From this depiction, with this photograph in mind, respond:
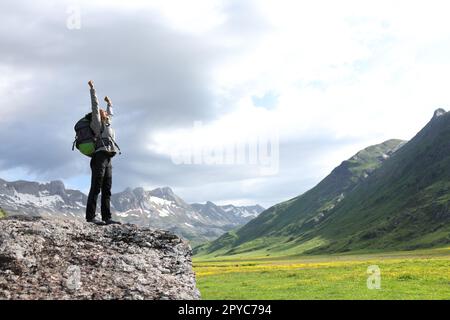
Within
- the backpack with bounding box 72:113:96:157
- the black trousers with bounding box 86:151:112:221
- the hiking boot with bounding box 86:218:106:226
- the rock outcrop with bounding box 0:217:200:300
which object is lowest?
the rock outcrop with bounding box 0:217:200:300

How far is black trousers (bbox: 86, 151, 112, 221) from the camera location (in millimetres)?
15180

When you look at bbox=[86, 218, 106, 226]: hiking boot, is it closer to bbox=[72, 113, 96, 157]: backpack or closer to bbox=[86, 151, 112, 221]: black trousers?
bbox=[86, 151, 112, 221]: black trousers

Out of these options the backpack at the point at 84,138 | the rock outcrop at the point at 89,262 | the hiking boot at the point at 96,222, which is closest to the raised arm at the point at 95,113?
the backpack at the point at 84,138

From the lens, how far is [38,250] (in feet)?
41.9

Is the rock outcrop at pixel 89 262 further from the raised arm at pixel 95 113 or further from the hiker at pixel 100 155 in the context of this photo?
the raised arm at pixel 95 113

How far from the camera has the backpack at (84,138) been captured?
15212 millimetres

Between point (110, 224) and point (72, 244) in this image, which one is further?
point (110, 224)

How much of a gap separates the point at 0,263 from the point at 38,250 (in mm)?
1053

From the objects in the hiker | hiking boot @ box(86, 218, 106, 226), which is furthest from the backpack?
hiking boot @ box(86, 218, 106, 226)

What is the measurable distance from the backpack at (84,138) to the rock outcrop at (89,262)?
2.60 m

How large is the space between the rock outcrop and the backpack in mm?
2598

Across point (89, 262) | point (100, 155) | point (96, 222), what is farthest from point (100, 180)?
point (89, 262)
